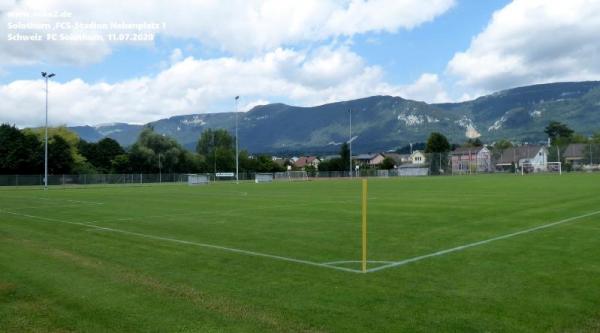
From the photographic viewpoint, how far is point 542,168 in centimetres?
8962

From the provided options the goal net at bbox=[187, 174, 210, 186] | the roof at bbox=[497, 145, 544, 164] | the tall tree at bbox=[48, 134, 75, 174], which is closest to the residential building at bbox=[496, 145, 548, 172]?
the roof at bbox=[497, 145, 544, 164]

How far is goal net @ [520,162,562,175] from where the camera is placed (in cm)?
8361

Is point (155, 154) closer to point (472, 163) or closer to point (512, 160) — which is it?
point (472, 163)

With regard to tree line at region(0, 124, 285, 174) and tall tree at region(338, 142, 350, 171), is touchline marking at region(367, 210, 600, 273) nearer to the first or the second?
tree line at region(0, 124, 285, 174)

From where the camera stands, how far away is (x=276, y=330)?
18.2 feet

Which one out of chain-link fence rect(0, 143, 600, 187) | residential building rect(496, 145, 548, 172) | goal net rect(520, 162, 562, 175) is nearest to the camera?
chain-link fence rect(0, 143, 600, 187)

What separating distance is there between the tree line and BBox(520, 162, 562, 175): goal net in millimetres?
72376

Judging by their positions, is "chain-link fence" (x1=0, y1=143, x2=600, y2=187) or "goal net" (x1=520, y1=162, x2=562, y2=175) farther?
"goal net" (x1=520, y1=162, x2=562, y2=175)

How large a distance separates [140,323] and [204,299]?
111cm

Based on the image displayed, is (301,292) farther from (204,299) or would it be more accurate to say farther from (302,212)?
(302,212)

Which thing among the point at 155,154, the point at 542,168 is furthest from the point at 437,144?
the point at 155,154

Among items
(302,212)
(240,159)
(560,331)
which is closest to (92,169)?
(240,159)

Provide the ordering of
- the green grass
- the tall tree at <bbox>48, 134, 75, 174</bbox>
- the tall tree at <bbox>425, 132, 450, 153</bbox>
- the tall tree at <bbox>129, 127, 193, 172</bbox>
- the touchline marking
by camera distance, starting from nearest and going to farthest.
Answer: the green grass → the touchline marking → the tall tree at <bbox>48, 134, 75, 174</bbox> → the tall tree at <bbox>129, 127, 193, 172</bbox> → the tall tree at <bbox>425, 132, 450, 153</bbox>

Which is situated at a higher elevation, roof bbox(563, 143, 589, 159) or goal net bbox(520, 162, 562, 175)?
roof bbox(563, 143, 589, 159)
